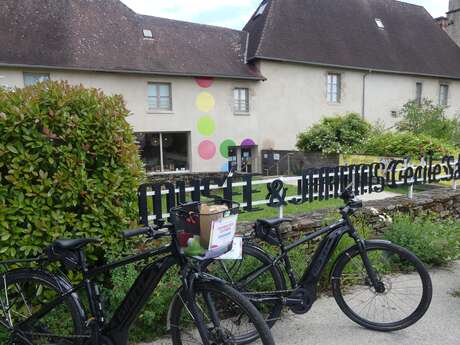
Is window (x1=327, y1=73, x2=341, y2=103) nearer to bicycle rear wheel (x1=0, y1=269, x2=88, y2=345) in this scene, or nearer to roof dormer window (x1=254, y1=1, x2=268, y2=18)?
roof dormer window (x1=254, y1=1, x2=268, y2=18)

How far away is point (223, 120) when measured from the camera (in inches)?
714

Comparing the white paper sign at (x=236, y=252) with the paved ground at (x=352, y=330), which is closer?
the white paper sign at (x=236, y=252)

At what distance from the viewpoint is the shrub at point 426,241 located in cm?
453

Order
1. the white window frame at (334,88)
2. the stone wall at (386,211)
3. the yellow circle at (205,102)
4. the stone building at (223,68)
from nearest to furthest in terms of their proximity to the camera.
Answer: the stone wall at (386,211)
the stone building at (223,68)
the yellow circle at (205,102)
the white window frame at (334,88)

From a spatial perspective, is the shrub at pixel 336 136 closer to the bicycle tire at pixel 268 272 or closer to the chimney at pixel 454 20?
the bicycle tire at pixel 268 272

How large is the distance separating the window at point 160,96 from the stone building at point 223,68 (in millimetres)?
44

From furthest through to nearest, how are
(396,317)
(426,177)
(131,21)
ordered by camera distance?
(131,21) < (426,177) < (396,317)

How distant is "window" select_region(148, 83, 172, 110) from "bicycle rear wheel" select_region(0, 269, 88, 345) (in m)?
14.5

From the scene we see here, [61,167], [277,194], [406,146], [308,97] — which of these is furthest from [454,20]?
[61,167]

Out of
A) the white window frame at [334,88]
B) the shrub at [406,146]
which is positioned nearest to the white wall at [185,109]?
the white window frame at [334,88]

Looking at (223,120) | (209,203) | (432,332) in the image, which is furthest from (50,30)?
(432,332)

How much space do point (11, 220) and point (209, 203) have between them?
1460 mm

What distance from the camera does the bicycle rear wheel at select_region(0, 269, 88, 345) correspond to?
8.48 ft

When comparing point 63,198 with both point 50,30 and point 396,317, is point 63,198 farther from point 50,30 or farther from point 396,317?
point 50,30
